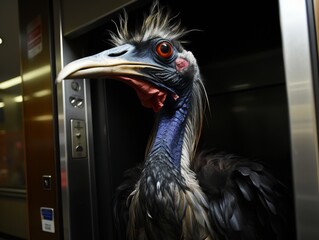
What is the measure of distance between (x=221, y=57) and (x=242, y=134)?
339 millimetres

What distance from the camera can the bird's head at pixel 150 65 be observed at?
2.31ft

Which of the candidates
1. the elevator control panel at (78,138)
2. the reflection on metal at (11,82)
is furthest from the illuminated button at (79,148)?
the reflection on metal at (11,82)

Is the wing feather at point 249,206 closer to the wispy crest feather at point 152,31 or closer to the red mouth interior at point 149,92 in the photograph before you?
the red mouth interior at point 149,92

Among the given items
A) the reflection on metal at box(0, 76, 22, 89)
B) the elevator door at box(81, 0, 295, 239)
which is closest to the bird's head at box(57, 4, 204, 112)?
the elevator door at box(81, 0, 295, 239)

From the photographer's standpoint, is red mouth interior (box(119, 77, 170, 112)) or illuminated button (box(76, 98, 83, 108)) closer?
red mouth interior (box(119, 77, 170, 112))

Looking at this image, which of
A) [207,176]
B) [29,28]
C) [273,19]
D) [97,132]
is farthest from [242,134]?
[29,28]

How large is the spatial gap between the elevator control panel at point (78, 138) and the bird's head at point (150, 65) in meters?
0.39

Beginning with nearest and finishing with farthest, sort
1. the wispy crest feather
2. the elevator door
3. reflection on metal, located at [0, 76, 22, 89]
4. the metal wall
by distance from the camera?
the wispy crest feather, the elevator door, the metal wall, reflection on metal, located at [0, 76, 22, 89]

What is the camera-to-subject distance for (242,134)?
1036 mm

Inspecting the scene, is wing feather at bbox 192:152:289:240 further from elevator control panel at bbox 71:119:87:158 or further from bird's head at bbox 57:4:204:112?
elevator control panel at bbox 71:119:87:158

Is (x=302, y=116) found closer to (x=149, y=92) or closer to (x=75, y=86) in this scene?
(x=149, y=92)

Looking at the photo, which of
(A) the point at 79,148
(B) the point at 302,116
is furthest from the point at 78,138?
(B) the point at 302,116

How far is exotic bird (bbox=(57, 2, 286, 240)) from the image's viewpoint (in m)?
0.68

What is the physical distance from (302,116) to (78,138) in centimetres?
85
